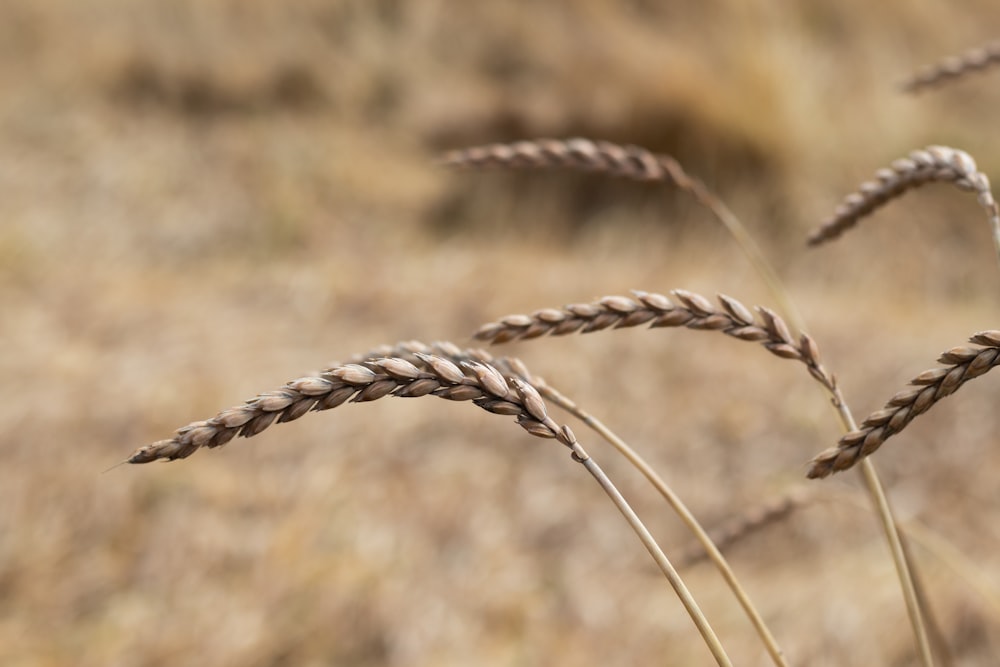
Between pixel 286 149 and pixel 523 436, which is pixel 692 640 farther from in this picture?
pixel 286 149

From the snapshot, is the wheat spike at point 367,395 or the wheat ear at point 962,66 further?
the wheat ear at point 962,66

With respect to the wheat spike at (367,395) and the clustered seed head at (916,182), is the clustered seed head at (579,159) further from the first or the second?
the wheat spike at (367,395)

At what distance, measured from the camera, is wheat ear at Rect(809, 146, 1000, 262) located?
461 mm

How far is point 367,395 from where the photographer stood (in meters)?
0.31

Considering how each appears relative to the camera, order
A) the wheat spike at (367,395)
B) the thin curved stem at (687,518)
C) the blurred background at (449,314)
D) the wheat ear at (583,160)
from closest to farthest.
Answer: the wheat spike at (367,395) → the thin curved stem at (687,518) → the wheat ear at (583,160) → the blurred background at (449,314)

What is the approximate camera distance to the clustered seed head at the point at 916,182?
46 cm

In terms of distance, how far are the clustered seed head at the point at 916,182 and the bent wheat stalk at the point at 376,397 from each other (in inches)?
10.4

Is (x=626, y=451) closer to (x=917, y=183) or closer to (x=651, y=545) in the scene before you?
(x=651, y=545)

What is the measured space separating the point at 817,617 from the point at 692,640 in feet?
0.70

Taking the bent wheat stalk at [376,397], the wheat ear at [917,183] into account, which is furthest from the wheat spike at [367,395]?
the wheat ear at [917,183]

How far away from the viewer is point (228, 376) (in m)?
2.44

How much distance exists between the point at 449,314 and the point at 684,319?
8.13 ft

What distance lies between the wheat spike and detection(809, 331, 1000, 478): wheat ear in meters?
0.09

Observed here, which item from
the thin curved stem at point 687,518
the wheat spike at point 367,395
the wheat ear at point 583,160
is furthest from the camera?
the wheat ear at point 583,160
